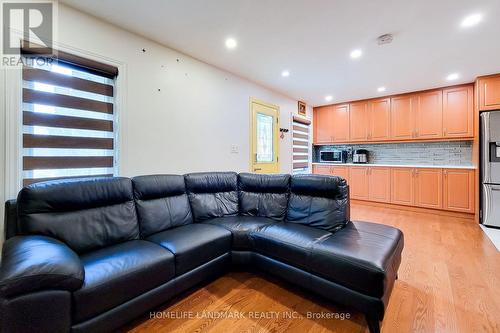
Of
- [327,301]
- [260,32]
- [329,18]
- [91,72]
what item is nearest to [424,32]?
[329,18]

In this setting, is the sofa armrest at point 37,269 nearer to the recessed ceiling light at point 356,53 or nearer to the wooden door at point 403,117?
the recessed ceiling light at point 356,53

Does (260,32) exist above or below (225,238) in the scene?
above

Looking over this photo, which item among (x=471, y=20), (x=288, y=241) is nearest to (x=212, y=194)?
(x=288, y=241)

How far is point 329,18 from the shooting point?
218 cm

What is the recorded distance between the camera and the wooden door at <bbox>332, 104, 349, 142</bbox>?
18.1ft

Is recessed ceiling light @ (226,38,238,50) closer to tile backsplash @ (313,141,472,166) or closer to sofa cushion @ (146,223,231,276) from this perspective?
sofa cushion @ (146,223,231,276)

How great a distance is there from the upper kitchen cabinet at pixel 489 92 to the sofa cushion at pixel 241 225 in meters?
4.09

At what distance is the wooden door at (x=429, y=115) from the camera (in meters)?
4.34

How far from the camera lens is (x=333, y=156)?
573 centimetres

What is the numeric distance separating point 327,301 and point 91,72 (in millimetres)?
2993

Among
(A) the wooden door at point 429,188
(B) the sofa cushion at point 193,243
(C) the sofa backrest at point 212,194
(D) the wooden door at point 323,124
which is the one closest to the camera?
(B) the sofa cushion at point 193,243

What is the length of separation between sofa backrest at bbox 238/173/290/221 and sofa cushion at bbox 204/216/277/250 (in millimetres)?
135

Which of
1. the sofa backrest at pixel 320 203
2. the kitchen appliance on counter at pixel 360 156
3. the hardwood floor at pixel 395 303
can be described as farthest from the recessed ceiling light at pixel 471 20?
the kitchen appliance on counter at pixel 360 156

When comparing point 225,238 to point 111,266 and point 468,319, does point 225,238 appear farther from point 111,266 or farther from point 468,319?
point 468,319
